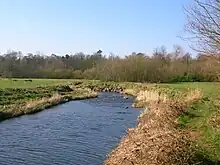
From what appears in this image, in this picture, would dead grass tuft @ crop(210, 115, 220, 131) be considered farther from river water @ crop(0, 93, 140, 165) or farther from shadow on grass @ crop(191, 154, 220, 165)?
river water @ crop(0, 93, 140, 165)

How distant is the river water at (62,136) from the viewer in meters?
17.7

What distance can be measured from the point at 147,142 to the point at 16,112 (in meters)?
22.2

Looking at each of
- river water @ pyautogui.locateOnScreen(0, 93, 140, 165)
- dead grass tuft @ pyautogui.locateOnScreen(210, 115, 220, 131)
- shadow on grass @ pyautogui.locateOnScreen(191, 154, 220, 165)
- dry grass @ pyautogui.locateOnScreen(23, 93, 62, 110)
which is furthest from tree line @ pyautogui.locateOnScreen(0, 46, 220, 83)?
shadow on grass @ pyautogui.locateOnScreen(191, 154, 220, 165)

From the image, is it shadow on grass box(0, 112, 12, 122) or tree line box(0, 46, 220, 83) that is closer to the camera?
shadow on grass box(0, 112, 12, 122)

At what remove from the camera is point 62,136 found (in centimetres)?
2328

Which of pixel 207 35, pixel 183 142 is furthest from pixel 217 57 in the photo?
pixel 183 142

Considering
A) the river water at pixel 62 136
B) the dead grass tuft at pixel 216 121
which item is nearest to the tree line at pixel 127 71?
the river water at pixel 62 136

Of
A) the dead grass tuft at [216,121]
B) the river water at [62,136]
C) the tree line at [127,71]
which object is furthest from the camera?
the tree line at [127,71]

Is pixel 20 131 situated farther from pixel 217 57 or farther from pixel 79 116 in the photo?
pixel 217 57

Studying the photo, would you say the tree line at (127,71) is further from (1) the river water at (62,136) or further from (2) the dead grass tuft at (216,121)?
(2) the dead grass tuft at (216,121)

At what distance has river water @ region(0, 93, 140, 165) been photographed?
58.1 ft

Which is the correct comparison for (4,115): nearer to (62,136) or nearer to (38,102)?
(38,102)

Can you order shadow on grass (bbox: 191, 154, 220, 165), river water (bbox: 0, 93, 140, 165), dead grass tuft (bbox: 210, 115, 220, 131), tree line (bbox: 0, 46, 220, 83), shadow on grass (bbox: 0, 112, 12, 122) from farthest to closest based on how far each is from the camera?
tree line (bbox: 0, 46, 220, 83), shadow on grass (bbox: 0, 112, 12, 122), river water (bbox: 0, 93, 140, 165), dead grass tuft (bbox: 210, 115, 220, 131), shadow on grass (bbox: 191, 154, 220, 165)

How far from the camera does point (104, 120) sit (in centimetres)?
3045
